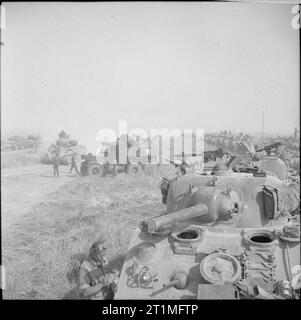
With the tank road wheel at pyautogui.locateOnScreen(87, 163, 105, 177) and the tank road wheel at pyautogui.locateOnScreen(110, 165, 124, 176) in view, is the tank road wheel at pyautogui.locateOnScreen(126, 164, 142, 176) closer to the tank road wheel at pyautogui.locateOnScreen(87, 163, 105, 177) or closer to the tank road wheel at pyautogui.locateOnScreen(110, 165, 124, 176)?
the tank road wheel at pyautogui.locateOnScreen(110, 165, 124, 176)

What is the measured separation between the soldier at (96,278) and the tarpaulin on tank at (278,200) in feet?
9.45

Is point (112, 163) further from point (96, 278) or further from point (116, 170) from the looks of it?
point (96, 278)

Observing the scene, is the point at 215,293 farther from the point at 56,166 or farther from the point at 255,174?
the point at 56,166

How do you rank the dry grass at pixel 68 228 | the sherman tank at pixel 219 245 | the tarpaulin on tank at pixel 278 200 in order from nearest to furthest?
the sherman tank at pixel 219 245
the tarpaulin on tank at pixel 278 200
the dry grass at pixel 68 228

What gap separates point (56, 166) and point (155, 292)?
48.3 ft

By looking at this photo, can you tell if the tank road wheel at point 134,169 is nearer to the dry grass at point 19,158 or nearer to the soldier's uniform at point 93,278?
the dry grass at point 19,158

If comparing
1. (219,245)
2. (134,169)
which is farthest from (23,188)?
(219,245)

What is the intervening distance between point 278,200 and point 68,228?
7.92 meters

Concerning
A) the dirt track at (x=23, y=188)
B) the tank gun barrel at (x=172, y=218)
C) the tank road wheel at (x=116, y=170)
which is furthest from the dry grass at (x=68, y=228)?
the tank gun barrel at (x=172, y=218)

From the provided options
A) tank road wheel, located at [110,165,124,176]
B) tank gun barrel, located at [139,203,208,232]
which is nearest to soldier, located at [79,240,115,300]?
tank gun barrel, located at [139,203,208,232]

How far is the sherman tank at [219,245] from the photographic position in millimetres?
5312

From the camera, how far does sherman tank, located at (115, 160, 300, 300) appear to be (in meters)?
5.31

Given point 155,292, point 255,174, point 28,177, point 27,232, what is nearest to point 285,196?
point 255,174
